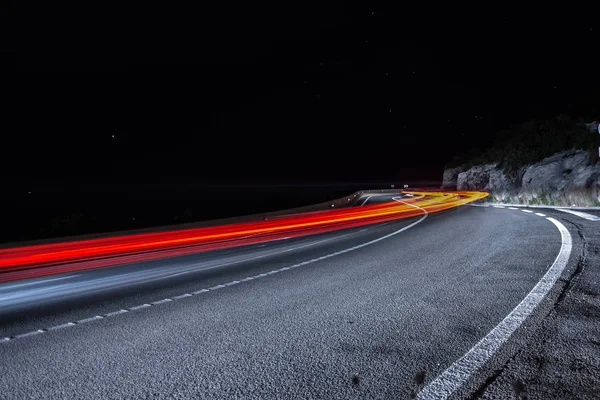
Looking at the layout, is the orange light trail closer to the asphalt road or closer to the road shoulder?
the asphalt road

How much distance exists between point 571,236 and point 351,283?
640cm

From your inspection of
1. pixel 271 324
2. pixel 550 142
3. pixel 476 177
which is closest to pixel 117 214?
pixel 476 177

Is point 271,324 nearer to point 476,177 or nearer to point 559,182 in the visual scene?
point 559,182

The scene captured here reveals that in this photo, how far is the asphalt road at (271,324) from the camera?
3471 millimetres

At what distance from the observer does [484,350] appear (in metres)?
3.84

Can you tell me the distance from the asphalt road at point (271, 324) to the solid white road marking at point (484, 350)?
63 mm

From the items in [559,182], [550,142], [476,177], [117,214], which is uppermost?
[550,142]

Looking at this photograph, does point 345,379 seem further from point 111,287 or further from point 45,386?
point 111,287

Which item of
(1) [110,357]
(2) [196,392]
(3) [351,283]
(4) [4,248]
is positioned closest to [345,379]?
(2) [196,392]

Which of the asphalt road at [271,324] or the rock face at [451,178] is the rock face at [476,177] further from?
the asphalt road at [271,324]

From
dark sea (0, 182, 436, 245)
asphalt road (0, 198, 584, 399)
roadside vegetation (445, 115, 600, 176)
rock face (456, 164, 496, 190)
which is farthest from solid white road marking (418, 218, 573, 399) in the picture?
rock face (456, 164, 496, 190)

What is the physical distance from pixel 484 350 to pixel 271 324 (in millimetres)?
2210

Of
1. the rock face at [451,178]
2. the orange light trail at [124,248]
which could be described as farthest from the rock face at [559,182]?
the rock face at [451,178]

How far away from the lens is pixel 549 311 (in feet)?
16.0
